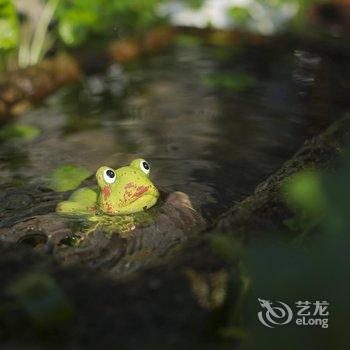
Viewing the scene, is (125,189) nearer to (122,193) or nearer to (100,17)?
(122,193)

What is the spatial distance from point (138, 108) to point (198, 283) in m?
4.12

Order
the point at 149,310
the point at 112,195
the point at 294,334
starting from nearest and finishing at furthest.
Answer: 1. the point at 294,334
2. the point at 149,310
3. the point at 112,195

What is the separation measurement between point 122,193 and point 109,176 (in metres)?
0.11

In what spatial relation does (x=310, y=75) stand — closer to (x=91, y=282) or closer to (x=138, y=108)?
(x=138, y=108)

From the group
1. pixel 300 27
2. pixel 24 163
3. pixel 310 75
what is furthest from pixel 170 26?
pixel 24 163

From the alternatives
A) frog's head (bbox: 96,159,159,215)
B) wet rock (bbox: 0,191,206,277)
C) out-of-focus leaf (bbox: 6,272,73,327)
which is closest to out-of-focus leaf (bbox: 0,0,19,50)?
wet rock (bbox: 0,191,206,277)

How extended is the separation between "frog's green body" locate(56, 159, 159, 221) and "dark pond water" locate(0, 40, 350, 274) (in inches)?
15.2

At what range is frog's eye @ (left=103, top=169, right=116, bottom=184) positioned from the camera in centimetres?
283

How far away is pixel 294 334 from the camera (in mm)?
1392

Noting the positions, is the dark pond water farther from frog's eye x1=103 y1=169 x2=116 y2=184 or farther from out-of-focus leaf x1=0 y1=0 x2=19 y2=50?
out-of-focus leaf x1=0 y1=0 x2=19 y2=50

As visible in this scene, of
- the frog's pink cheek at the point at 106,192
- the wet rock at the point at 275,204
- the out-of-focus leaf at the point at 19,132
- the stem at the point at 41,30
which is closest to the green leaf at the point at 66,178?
the frog's pink cheek at the point at 106,192

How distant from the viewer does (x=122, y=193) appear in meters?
2.85

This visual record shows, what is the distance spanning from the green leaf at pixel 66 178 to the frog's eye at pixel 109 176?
866 mm

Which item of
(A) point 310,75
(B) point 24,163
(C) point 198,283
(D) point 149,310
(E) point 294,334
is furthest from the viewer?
(A) point 310,75
